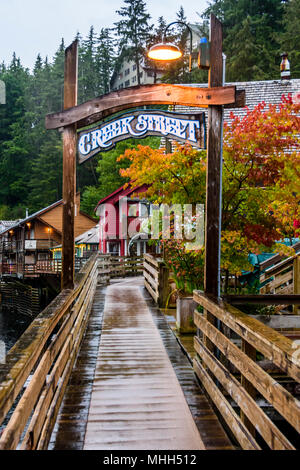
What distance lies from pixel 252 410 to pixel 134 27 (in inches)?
2028

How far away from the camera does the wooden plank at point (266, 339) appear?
8.42 ft

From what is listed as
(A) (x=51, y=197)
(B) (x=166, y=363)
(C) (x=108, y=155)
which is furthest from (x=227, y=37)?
(B) (x=166, y=363)

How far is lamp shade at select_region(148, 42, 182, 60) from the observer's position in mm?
5656

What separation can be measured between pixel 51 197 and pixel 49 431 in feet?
175

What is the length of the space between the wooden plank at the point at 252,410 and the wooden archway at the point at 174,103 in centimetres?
132

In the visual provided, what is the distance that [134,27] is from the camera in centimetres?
4856

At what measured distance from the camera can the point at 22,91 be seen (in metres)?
70.8

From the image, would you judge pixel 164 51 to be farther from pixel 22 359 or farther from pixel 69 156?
pixel 22 359

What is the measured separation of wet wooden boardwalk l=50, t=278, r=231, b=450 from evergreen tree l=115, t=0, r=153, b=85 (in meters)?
46.2

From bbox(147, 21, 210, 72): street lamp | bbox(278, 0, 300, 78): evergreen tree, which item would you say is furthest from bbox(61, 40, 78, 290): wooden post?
bbox(278, 0, 300, 78): evergreen tree

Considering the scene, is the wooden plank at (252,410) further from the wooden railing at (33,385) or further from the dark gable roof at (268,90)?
the dark gable roof at (268,90)

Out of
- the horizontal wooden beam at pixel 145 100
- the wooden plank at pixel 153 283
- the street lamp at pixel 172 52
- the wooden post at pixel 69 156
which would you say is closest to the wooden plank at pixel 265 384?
the wooden post at pixel 69 156

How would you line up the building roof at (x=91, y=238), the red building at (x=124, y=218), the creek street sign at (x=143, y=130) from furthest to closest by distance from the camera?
the building roof at (x=91, y=238)
the red building at (x=124, y=218)
the creek street sign at (x=143, y=130)

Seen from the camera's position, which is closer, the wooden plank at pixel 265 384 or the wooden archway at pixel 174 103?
the wooden plank at pixel 265 384
